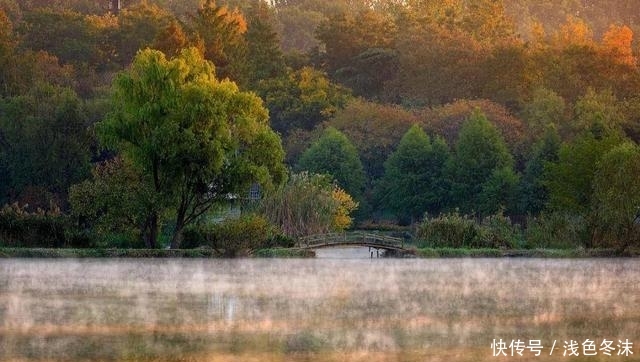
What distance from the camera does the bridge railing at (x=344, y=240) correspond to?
68375 millimetres

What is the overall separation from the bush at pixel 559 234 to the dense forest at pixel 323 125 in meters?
0.11

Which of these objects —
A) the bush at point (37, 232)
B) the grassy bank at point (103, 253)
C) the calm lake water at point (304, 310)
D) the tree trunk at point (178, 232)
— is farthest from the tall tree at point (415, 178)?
the bush at point (37, 232)

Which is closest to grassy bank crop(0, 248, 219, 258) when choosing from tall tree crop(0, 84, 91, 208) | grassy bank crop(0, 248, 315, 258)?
grassy bank crop(0, 248, 315, 258)

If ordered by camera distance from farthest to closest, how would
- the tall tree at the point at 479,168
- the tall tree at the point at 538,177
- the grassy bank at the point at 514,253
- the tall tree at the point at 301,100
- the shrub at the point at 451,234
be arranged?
the tall tree at the point at 301,100 < the tall tree at the point at 479,168 < the tall tree at the point at 538,177 < the shrub at the point at 451,234 < the grassy bank at the point at 514,253

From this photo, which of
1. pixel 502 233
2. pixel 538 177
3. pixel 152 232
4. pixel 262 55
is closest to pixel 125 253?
pixel 152 232

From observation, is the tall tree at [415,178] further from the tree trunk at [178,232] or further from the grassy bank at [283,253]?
the tree trunk at [178,232]

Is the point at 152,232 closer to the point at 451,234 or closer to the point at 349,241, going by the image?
the point at 349,241

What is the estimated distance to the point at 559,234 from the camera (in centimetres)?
7175

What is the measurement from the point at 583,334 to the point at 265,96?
79580mm

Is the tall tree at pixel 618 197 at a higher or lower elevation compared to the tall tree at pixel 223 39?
lower

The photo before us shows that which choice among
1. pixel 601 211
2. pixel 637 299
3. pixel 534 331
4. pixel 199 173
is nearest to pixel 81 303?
pixel 534 331

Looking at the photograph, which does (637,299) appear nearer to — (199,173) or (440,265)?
(440,265)

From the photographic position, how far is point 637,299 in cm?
4650

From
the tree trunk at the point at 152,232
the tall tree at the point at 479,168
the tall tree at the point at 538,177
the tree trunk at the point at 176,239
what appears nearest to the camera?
the tree trunk at the point at 152,232
